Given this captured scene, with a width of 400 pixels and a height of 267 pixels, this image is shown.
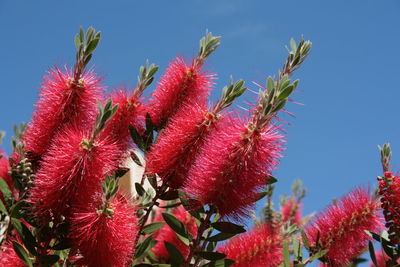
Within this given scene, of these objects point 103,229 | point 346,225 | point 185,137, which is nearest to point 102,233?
point 103,229

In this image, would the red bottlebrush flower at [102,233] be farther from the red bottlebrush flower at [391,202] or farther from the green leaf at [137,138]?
the red bottlebrush flower at [391,202]

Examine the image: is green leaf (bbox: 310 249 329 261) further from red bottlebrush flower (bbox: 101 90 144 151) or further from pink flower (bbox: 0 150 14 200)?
pink flower (bbox: 0 150 14 200)

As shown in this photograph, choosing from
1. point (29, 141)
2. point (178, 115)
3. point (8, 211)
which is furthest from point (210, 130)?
point (8, 211)

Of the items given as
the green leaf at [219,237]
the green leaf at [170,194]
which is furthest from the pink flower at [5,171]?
the green leaf at [219,237]

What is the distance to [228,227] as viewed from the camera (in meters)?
2.05

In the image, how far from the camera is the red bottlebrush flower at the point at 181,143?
2.04 metres

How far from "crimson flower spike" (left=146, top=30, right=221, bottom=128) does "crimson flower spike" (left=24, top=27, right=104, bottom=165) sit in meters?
0.30

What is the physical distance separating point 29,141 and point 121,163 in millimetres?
395

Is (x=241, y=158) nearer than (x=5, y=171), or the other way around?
(x=241, y=158)

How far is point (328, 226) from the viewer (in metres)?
2.47

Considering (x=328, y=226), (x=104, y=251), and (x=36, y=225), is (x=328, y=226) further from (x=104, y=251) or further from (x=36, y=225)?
(x=36, y=225)

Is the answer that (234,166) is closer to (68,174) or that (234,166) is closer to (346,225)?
(68,174)

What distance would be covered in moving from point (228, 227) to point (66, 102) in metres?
0.84

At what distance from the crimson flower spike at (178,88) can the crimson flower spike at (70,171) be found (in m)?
0.49
